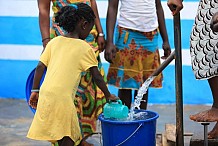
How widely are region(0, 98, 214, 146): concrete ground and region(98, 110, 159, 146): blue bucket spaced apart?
720 mm

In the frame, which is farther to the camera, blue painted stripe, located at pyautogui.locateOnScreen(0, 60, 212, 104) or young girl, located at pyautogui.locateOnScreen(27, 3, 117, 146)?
blue painted stripe, located at pyautogui.locateOnScreen(0, 60, 212, 104)

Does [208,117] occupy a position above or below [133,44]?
below

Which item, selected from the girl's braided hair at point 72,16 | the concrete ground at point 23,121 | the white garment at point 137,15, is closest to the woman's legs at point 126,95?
the concrete ground at point 23,121

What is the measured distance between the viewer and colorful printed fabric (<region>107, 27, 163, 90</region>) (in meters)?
4.66

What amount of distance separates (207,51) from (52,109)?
1.14 metres

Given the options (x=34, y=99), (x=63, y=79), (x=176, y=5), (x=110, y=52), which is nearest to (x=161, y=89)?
(x=110, y=52)

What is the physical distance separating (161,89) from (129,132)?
103 inches

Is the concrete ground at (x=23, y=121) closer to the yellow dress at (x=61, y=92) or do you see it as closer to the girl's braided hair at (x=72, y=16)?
the yellow dress at (x=61, y=92)

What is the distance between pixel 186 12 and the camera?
6.22 metres

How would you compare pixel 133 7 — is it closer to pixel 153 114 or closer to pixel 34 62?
pixel 153 114

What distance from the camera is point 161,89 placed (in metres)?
6.36

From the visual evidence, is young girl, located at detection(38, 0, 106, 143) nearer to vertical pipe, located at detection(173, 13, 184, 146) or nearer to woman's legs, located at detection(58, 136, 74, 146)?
woman's legs, located at detection(58, 136, 74, 146)

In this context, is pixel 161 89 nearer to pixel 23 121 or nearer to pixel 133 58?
pixel 23 121

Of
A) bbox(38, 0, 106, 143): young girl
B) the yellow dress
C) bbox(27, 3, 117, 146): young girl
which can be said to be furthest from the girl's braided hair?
bbox(38, 0, 106, 143): young girl
